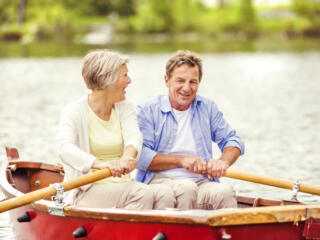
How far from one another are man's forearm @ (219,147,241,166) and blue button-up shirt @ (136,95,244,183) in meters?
0.04

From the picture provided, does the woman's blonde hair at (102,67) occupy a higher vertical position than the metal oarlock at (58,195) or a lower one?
higher

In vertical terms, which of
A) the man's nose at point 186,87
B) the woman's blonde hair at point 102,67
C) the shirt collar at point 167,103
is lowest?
the shirt collar at point 167,103

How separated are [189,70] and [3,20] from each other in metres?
78.3

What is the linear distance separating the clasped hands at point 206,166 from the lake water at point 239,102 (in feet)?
8.37

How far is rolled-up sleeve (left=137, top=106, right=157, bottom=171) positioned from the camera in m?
5.77

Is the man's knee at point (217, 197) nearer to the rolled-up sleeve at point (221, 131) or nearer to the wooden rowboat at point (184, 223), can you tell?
the wooden rowboat at point (184, 223)

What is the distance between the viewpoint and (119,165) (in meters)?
5.30

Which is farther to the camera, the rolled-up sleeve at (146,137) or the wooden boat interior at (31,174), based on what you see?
the wooden boat interior at (31,174)

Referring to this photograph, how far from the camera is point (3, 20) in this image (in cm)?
8138

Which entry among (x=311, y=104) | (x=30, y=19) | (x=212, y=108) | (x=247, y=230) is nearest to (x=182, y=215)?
(x=247, y=230)

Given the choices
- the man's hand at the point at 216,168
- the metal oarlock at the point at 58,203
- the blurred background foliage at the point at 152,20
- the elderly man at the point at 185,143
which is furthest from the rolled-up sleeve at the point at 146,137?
the blurred background foliage at the point at 152,20

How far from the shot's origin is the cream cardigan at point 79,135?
536 cm

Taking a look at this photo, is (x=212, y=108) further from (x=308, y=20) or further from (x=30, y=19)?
(x=308, y=20)

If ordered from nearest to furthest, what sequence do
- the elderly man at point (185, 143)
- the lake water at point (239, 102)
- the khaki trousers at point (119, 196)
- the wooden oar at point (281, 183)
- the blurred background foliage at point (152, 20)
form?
1. the khaki trousers at point (119, 196)
2. the elderly man at point (185, 143)
3. the wooden oar at point (281, 183)
4. the lake water at point (239, 102)
5. the blurred background foliage at point (152, 20)
